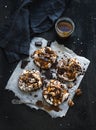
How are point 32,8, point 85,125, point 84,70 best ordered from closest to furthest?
point 85,125 → point 84,70 → point 32,8

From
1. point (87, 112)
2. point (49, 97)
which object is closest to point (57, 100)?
point (49, 97)

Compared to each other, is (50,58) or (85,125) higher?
(50,58)

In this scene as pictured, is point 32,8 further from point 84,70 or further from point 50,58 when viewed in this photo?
point 84,70

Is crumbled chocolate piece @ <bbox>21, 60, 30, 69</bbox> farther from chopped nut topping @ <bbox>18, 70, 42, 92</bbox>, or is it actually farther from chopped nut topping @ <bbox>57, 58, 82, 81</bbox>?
chopped nut topping @ <bbox>57, 58, 82, 81</bbox>

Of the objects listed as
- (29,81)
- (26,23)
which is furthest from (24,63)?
(26,23)

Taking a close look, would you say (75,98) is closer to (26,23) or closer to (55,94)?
(55,94)

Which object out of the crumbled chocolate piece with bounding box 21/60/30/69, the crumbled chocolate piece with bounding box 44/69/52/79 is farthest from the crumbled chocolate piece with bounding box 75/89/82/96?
the crumbled chocolate piece with bounding box 21/60/30/69

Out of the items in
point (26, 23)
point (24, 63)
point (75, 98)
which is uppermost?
point (26, 23)
